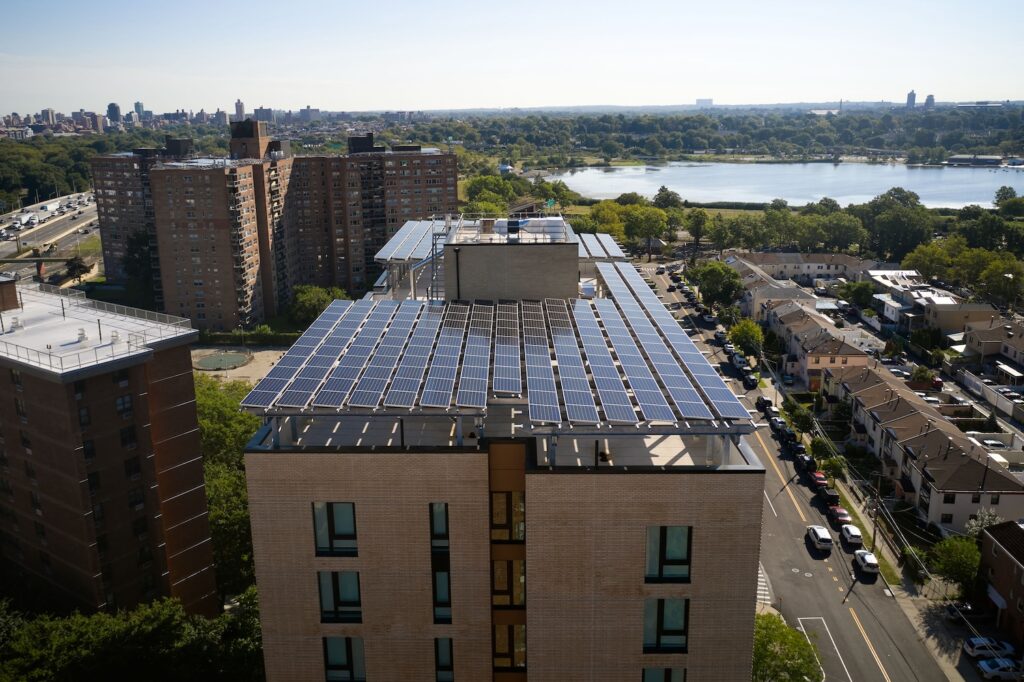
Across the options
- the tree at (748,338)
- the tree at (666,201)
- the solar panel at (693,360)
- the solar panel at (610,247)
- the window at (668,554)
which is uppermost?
the solar panel at (610,247)

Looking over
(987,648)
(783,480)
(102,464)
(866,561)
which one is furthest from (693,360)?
(783,480)

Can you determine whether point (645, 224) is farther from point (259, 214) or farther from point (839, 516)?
point (839, 516)

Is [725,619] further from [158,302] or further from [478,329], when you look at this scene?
[158,302]

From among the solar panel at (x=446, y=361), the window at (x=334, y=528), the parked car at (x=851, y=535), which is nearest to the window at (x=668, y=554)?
the solar panel at (x=446, y=361)

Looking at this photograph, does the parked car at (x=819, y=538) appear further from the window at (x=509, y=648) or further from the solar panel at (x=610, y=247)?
the window at (x=509, y=648)

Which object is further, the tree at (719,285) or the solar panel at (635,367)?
the tree at (719,285)
